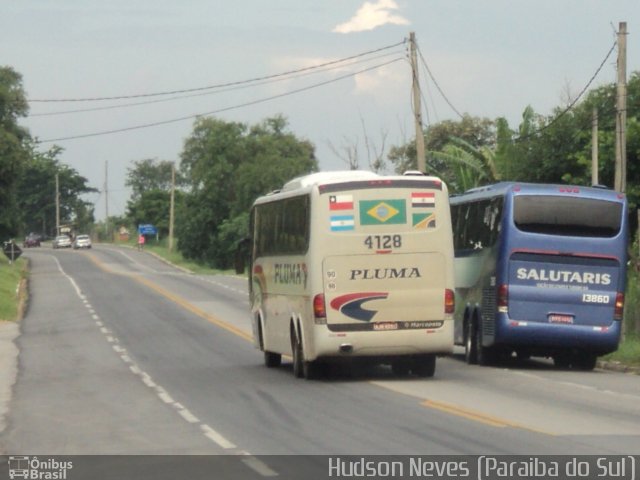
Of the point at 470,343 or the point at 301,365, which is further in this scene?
the point at 470,343

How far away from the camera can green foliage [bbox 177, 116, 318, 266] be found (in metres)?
113

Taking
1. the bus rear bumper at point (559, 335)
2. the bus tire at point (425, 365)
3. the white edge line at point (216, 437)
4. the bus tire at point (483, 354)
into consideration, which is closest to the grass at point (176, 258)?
the bus tire at point (483, 354)

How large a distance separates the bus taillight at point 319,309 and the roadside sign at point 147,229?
4677 inches

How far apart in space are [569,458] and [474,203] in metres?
16.5

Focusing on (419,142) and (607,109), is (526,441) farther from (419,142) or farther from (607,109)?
(607,109)

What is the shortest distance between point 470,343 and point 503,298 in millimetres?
2631

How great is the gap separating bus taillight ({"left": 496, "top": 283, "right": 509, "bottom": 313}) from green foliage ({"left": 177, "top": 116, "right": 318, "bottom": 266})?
81.6 m

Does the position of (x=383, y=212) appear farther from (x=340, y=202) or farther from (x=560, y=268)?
(x=560, y=268)

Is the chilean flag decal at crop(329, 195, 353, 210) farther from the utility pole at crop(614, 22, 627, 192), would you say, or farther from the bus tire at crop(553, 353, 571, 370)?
the utility pole at crop(614, 22, 627, 192)

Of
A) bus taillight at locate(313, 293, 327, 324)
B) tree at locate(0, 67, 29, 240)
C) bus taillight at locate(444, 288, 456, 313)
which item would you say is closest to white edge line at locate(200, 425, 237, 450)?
bus taillight at locate(313, 293, 327, 324)

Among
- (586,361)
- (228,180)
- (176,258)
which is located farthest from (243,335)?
(228,180)

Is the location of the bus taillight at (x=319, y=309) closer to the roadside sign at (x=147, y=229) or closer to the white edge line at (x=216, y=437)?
the white edge line at (x=216, y=437)

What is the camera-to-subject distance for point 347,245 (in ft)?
72.6

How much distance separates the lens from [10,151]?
236 ft
